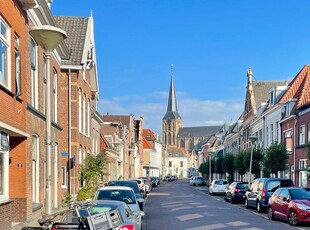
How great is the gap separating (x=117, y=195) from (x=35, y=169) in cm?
Result: 363

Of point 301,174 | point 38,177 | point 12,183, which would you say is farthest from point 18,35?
point 301,174

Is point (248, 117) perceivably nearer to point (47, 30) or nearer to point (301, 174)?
point (301, 174)

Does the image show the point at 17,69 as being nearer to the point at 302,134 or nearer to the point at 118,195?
the point at 118,195

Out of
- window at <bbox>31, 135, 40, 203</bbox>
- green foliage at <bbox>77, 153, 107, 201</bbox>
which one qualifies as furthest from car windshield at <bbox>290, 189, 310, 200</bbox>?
green foliage at <bbox>77, 153, 107, 201</bbox>

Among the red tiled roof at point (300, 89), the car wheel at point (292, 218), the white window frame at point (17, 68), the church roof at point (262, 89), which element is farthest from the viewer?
the church roof at point (262, 89)

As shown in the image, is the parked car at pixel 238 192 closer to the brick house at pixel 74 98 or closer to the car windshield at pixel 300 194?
the brick house at pixel 74 98

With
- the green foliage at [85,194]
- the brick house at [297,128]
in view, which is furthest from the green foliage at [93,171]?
the brick house at [297,128]

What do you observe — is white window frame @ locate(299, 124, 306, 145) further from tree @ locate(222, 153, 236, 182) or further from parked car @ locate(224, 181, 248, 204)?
tree @ locate(222, 153, 236, 182)

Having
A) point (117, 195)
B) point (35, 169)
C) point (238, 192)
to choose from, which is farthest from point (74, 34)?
point (117, 195)

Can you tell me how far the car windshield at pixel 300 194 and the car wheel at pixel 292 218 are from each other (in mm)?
799

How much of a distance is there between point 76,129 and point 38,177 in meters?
10.1

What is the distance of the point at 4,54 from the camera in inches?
514

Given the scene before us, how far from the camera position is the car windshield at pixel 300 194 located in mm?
19297

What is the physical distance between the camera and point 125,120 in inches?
3191
